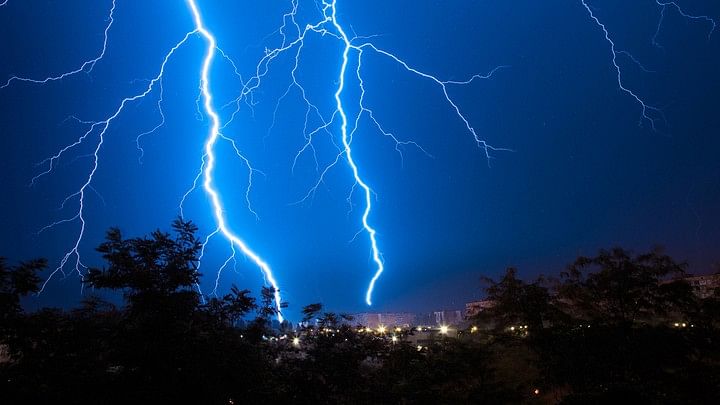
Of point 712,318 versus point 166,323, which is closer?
point 166,323

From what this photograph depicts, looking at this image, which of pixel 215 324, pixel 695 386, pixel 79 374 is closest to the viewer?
pixel 79 374

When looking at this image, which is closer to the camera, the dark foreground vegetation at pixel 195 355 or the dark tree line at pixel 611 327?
the dark foreground vegetation at pixel 195 355

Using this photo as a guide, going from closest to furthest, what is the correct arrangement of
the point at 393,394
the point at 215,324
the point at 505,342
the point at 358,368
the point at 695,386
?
the point at 215,324
the point at 358,368
the point at 393,394
the point at 695,386
the point at 505,342

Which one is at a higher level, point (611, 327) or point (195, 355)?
point (611, 327)

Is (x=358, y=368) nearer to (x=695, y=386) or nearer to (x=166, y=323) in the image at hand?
(x=166, y=323)

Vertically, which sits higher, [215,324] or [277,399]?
[215,324]

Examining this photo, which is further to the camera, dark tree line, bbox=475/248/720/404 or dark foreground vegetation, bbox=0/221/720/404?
dark tree line, bbox=475/248/720/404

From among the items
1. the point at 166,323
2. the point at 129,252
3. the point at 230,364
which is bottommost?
the point at 230,364

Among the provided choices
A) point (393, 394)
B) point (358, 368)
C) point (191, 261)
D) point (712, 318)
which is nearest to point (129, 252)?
point (191, 261)

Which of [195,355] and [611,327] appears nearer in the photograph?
[195,355]
